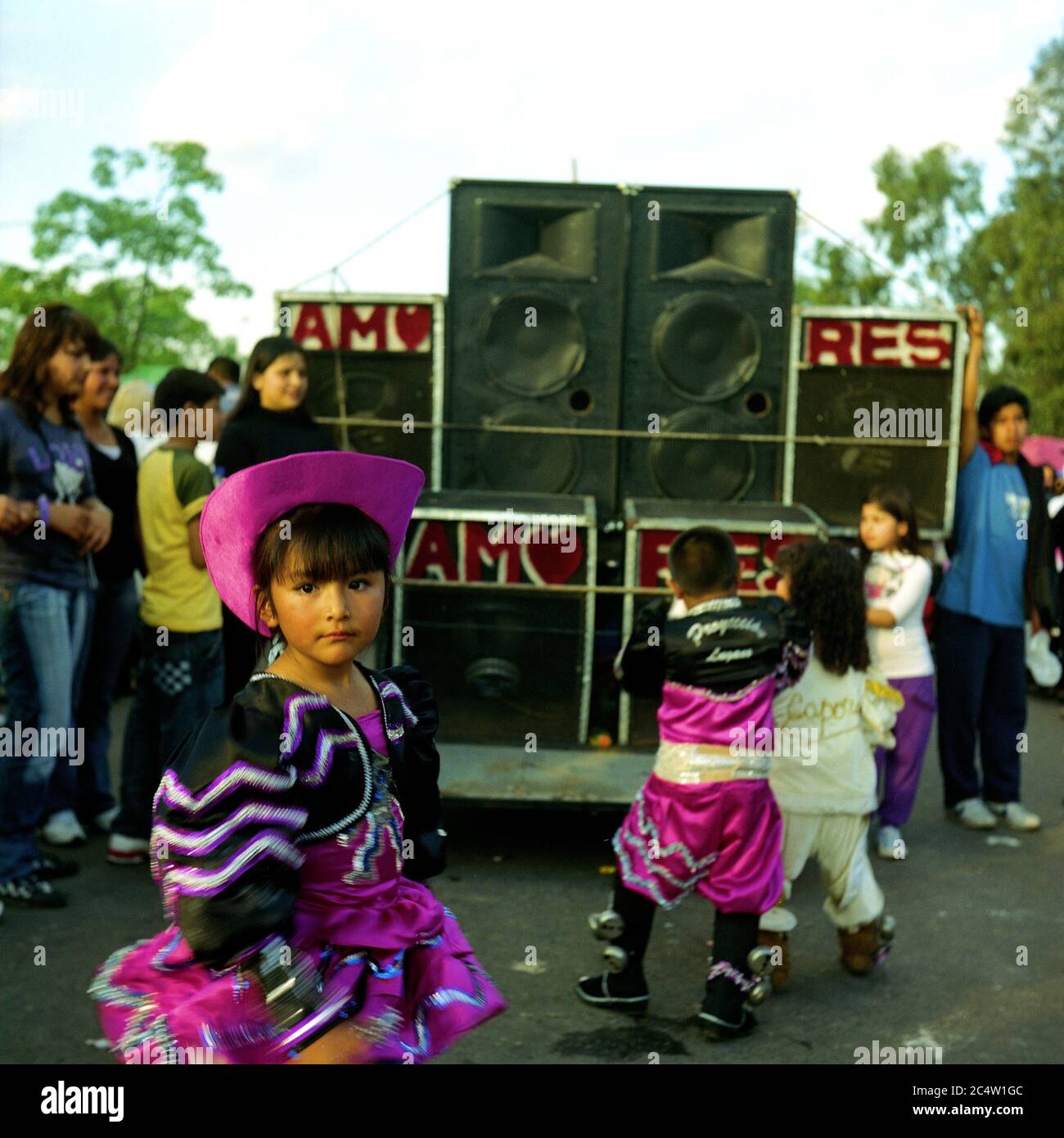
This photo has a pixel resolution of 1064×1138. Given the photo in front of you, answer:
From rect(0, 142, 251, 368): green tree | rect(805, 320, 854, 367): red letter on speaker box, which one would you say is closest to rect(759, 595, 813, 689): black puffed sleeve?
rect(805, 320, 854, 367): red letter on speaker box

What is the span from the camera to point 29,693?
4648 mm

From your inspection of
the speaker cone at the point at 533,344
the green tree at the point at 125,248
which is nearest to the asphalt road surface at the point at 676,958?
the speaker cone at the point at 533,344

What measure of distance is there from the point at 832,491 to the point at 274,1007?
17.9ft

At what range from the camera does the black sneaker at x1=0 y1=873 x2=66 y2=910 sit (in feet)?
15.4

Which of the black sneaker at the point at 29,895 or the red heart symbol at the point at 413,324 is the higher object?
the red heart symbol at the point at 413,324

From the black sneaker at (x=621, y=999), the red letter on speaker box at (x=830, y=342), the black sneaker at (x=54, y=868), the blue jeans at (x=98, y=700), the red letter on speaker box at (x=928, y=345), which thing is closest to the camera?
the black sneaker at (x=621, y=999)

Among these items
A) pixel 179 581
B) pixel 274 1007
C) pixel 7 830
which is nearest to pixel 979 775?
pixel 179 581

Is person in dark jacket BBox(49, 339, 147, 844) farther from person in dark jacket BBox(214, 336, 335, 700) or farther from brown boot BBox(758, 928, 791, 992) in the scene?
brown boot BBox(758, 928, 791, 992)

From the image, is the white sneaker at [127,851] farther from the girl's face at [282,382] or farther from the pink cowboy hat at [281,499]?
the pink cowboy hat at [281,499]

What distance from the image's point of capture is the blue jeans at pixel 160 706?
522 centimetres

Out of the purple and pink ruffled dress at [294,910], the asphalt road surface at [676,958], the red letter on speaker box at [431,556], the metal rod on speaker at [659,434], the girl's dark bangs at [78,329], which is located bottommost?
the asphalt road surface at [676,958]

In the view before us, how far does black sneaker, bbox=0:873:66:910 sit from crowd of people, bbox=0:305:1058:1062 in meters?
0.01

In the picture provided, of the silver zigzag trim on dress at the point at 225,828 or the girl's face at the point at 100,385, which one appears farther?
the girl's face at the point at 100,385

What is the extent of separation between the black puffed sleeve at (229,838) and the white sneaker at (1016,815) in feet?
16.2
